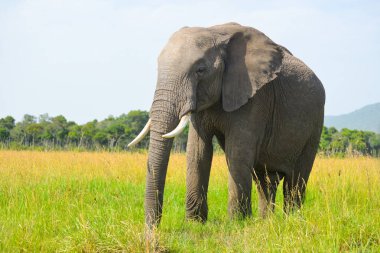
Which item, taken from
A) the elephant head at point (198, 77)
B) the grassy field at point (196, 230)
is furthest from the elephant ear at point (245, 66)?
the grassy field at point (196, 230)

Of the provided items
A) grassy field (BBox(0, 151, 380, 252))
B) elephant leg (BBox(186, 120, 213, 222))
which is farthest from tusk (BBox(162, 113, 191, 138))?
elephant leg (BBox(186, 120, 213, 222))

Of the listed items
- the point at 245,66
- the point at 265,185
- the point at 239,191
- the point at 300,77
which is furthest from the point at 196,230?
the point at 300,77

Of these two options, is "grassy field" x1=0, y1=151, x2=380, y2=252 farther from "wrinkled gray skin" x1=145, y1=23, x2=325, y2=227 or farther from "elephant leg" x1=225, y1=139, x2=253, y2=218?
"wrinkled gray skin" x1=145, y1=23, x2=325, y2=227

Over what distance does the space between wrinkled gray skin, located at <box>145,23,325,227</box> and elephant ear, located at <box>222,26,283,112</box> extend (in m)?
0.01

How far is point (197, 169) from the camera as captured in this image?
233 inches

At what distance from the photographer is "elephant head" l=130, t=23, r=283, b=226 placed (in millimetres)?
4859

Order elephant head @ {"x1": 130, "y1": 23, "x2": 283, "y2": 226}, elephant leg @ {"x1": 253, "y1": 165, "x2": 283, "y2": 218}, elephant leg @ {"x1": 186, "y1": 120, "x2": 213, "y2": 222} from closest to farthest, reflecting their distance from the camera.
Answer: elephant head @ {"x1": 130, "y1": 23, "x2": 283, "y2": 226}, elephant leg @ {"x1": 186, "y1": 120, "x2": 213, "y2": 222}, elephant leg @ {"x1": 253, "y1": 165, "x2": 283, "y2": 218}

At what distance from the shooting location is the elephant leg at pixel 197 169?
19.4 ft

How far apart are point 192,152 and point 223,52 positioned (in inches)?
49.1

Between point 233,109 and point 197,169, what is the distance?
88 centimetres

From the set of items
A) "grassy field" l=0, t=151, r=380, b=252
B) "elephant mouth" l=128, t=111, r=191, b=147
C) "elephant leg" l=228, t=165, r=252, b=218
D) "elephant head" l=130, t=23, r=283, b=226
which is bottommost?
"grassy field" l=0, t=151, r=380, b=252

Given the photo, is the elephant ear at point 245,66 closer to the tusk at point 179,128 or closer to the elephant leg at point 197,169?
the elephant leg at point 197,169

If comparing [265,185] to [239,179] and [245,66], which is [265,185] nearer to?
[239,179]

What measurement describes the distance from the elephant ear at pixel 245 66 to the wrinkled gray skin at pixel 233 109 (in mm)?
11
